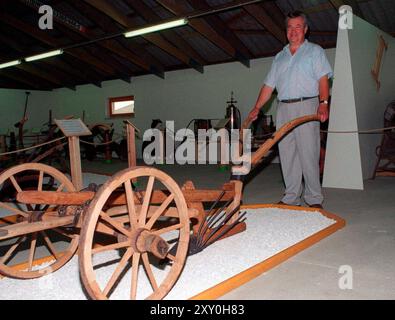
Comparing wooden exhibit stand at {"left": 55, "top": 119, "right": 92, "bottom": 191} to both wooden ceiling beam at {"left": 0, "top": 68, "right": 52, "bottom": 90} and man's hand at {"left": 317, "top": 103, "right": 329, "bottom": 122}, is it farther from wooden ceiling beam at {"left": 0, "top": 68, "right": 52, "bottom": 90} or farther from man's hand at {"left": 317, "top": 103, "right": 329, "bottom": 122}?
wooden ceiling beam at {"left": 0, "top": 68, "right": 52, "bottom": 90}

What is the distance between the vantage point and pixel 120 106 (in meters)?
13.3

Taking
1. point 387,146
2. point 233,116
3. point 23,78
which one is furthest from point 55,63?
point 387,146

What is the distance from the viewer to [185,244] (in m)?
1.81

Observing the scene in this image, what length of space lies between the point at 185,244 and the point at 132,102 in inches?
457

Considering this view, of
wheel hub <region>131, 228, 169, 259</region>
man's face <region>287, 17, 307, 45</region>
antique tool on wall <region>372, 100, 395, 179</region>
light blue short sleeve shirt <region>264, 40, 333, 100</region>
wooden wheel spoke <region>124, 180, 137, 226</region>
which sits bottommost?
wheel hub <region>131, 228, 169, 259</region>

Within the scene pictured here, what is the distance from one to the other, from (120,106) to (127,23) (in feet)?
17.1


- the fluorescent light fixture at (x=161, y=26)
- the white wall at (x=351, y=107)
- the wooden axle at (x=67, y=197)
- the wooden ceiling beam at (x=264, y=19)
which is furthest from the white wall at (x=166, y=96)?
the wooden axle at (x=67, y=197)

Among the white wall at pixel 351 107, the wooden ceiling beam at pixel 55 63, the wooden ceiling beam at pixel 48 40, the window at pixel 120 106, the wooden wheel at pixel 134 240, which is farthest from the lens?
the window at pixel 120 106

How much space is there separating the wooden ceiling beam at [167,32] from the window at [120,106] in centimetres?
344

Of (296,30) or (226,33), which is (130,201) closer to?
(296,30)

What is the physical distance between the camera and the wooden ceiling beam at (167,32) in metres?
7.96

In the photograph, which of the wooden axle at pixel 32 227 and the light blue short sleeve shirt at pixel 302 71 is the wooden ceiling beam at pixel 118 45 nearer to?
the light blue short sleeve shirt at pixel 302 71

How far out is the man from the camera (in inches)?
131

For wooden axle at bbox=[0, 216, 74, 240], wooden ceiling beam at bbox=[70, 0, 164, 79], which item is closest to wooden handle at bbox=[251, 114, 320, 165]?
wooden axle at bbox=[0, 216, 74, 240]
